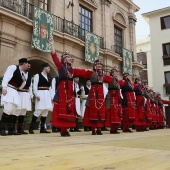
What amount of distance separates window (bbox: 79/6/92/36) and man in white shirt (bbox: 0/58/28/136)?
8.96 m

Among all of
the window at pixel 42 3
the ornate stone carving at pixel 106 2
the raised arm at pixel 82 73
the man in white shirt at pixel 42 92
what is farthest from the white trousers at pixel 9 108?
the ornate stone carving at pixel 106 2

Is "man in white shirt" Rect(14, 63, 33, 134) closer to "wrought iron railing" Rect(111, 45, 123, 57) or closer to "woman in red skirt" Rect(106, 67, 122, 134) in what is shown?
"woman in red skirt" Rect(106, 67, 122, 134)

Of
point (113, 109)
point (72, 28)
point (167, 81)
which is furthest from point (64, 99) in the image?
point (167, 81)

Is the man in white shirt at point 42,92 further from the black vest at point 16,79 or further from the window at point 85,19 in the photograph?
the window at point 85,19

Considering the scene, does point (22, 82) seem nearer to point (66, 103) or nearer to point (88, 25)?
point (66, 103)

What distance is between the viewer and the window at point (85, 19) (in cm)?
1374

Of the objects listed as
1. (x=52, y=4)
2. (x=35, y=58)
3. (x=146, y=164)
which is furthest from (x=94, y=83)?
(x=52, y=4)

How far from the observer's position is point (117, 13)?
16781 millimetres

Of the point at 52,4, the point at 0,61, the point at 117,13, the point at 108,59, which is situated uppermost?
the point at 117,13

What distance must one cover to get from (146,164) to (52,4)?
36.9ft

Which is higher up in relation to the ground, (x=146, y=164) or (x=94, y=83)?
(x=94, y=83)

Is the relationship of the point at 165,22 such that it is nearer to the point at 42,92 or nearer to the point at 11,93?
the point at 42,92

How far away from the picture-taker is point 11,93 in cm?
463

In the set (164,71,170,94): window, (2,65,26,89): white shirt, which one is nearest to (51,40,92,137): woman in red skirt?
(2,65,26,89): white shirt
